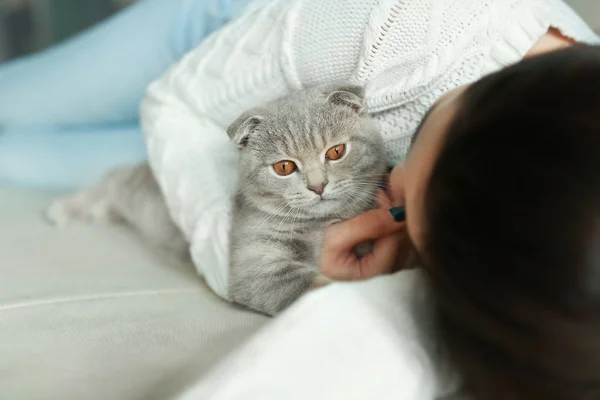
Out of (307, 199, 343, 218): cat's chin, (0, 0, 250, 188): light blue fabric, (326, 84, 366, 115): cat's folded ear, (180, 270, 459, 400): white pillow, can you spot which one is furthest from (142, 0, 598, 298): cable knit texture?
(180, 270, 459, 400): white pillow

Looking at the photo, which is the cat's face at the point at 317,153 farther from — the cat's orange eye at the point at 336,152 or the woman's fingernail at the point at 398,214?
the woman's fingernail at the point at 398,214

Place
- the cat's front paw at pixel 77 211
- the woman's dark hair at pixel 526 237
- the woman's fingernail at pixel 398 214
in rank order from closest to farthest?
1. the woman's dark hair at pixel 526 237
2. the woman's fingernail at pixel 398 214
3. the cat's front paw at pixel 77 211

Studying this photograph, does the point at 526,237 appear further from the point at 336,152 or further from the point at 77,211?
the point at 77,211

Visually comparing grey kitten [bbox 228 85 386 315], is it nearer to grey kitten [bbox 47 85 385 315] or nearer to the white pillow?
grey kitten [bbox 47 85 385 315]

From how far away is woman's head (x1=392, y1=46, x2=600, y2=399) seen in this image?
18.0 inches

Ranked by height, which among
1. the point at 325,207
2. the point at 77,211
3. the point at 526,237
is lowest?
the point at 77,211

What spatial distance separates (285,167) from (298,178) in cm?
→ 4

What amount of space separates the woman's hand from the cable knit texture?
0.17 metres

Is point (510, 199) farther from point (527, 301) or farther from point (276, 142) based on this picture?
point (276, 142)

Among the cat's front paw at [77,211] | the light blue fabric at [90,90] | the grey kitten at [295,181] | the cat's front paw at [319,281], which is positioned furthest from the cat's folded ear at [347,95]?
the cat's front paw at [77,211]

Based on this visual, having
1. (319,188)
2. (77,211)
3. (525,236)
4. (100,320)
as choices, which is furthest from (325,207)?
(77,211)

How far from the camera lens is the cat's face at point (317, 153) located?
1.00m

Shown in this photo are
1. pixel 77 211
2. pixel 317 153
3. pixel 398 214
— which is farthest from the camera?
pixel 77 211

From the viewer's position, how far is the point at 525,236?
0.47 m
